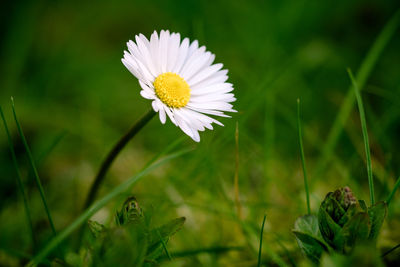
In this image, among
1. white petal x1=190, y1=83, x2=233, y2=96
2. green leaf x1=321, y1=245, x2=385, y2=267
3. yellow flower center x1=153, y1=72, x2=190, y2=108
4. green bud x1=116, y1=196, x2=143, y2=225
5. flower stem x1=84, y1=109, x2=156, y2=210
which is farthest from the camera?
white petal x1=190, y1=83, x2=233, y2=96

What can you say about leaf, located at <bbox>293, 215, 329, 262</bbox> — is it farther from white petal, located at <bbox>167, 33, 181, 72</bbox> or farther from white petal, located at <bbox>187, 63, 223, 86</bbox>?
white petal, located at <bbox>167, 33, 181, 72</bbox>

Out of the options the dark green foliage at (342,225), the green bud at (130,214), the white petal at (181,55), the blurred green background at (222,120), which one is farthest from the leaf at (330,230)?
the white petal at (181,55)

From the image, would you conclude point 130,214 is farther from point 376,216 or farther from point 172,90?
point 376,216

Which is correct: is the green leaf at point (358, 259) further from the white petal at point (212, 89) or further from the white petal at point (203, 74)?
the white petal at point (203, 74)

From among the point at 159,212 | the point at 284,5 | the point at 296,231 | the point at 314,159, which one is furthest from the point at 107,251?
the point at 284,5

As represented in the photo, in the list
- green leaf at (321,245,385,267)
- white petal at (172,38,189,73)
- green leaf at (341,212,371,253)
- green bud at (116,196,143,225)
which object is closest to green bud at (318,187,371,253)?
green leaf at (341,212,371,253)

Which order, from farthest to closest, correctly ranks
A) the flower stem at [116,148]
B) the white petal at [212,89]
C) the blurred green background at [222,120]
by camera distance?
the blurred green background at [222,120] → the white petal at [212,89] → the flower stem at [116,148]
